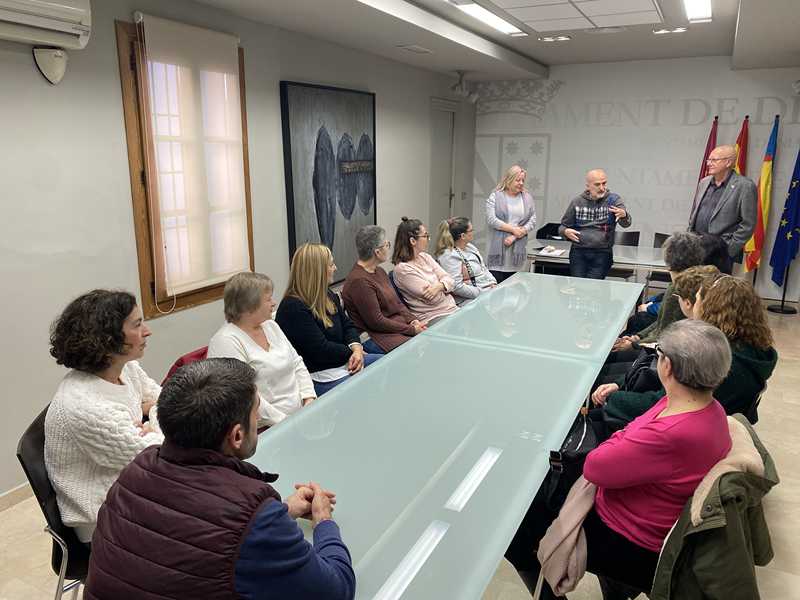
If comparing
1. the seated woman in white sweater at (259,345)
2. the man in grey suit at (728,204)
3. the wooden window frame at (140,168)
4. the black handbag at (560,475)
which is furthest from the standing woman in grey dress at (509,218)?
the black handbag at (560,475)

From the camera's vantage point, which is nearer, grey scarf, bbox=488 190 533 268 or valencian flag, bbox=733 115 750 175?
grey scarf, bbox=488 190 533 268

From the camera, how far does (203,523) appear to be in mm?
1037

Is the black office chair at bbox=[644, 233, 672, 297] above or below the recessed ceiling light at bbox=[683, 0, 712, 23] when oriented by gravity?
below

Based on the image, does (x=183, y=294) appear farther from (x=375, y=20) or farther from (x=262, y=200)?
(x=375, y=20)

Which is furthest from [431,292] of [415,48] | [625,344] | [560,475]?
[415,48]

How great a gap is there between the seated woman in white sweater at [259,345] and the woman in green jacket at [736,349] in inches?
49.7

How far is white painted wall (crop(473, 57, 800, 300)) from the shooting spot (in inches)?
255

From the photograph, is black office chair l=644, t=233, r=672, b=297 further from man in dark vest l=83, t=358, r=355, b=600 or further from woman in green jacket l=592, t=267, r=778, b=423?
man in dark vest l=83, t=358, r=355, b=600

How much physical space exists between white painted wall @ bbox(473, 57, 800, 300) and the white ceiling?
1.01 ft

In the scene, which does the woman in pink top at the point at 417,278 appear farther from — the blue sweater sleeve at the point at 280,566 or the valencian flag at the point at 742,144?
the valencian flag at the point at 742,144

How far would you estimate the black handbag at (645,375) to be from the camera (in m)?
2.31

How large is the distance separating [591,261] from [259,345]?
3.63 meters

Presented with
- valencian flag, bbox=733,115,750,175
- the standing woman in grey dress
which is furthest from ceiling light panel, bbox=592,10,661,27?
valencian flag, bbox=733,115,750,175

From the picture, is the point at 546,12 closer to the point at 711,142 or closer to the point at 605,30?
the point at 605,30
